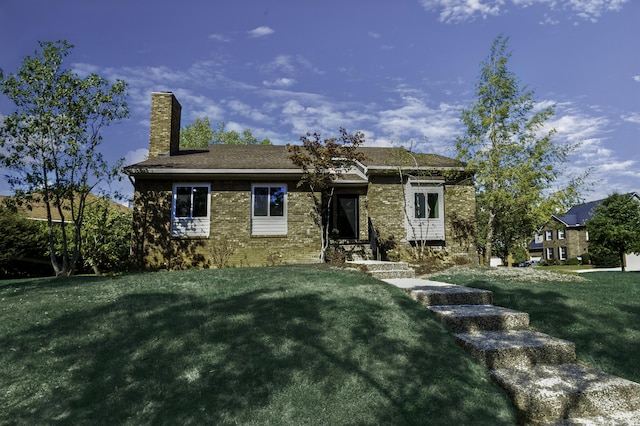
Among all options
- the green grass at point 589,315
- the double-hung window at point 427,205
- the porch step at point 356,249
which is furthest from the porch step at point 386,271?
the double-hung window at point 427,205

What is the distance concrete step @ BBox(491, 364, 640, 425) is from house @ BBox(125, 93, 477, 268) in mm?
11433

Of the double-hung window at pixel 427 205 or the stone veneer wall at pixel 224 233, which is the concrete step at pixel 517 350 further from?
the double-hung window at pixel 427 205

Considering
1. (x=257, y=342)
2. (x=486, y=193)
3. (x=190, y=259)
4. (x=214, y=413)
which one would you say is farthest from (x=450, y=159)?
(x=214, y=413)

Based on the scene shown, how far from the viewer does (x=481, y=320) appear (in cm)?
530

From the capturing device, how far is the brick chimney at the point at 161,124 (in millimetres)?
17141

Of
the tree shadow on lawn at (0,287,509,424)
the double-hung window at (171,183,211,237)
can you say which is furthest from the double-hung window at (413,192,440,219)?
the tree shadow on lawn at (0,287,509,424)

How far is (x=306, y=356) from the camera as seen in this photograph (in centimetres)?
417

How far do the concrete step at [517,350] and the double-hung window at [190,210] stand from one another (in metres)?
12.2

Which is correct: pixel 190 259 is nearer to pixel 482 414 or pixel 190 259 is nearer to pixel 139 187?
pixel 139 187

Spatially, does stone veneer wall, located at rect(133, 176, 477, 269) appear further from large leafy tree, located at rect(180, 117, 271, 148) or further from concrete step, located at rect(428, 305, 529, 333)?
large leafy tree, located at rect(180, 117, 271, 148)

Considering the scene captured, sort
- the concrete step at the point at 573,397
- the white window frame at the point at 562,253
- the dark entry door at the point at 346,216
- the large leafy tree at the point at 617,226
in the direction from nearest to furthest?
the concrete step at the point at 573,397 → the dark entry door at the point at 346,216 → the large leafy tree at the point at 617,226 → the white window frame at the point at 562,253

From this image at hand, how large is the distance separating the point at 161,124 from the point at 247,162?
4559 mm

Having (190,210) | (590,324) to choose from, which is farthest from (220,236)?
(590,324)

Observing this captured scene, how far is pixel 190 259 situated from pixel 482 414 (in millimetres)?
13387
